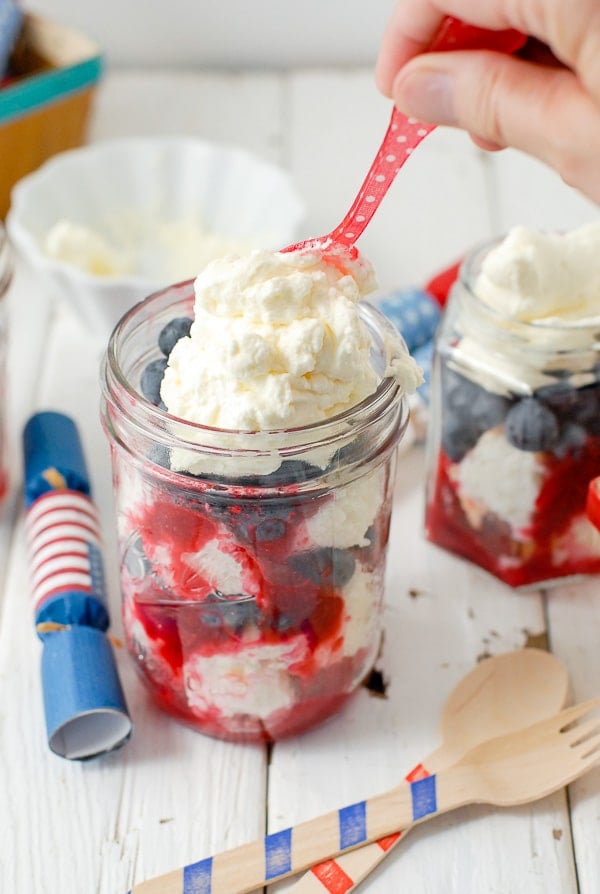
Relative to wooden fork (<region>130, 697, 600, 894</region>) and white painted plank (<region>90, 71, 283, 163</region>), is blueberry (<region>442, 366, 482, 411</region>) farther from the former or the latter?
white painted plank (<region>90, 71, 283, 163</region>)

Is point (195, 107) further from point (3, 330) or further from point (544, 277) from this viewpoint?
point (544, 277)

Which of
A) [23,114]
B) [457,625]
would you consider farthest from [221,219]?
[457,625]

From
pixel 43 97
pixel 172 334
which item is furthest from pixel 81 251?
pixel 172 334

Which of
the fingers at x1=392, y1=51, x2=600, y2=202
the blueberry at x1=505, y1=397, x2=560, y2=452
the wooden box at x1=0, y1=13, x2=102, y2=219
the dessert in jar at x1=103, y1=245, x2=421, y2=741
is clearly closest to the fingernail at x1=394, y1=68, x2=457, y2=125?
the fingers at x1=392, y1=51, x2=600, y2=202

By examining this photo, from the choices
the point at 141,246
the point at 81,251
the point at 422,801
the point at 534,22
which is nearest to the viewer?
the point at 534,22

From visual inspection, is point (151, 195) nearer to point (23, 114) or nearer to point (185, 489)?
point (23, 114)

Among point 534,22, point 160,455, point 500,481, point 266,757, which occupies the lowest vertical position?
point 266,757

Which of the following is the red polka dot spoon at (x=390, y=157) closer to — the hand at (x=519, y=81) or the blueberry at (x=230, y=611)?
the hand at (x=519, y=81)
